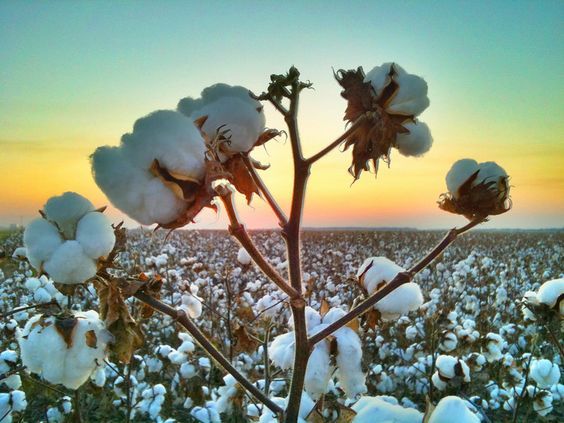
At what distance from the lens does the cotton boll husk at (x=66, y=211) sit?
1141mm

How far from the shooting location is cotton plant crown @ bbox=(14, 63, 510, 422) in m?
1.02

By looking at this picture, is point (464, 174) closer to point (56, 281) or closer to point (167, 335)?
point (56, 281)

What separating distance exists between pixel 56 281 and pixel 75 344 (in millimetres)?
371

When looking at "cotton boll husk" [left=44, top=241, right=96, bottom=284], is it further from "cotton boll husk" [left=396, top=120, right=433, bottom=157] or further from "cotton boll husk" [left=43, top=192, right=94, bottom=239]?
"cotton boll husk" [left=396, top=120, right=433, bottom=157]

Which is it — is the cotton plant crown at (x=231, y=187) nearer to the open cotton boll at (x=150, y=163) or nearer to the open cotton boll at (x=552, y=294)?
the open cotton boll at (x=150, y=163)

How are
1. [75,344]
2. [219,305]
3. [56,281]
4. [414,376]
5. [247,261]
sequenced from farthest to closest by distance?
[219,305], [414,376], [247,261], [75,344], [56,281]

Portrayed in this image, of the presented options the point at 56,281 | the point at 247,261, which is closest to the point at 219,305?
the point at 247,261

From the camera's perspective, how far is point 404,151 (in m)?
1.45

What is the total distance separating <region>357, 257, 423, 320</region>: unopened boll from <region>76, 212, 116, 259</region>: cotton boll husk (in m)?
0.79

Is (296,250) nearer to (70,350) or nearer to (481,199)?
(481,199)

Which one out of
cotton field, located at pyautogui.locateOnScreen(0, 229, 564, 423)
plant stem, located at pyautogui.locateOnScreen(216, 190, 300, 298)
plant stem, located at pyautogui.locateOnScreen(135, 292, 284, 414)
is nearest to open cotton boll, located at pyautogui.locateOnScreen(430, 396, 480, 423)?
cotton field, located at pyautogui.locateOnScreen(0, 229, 564, 423)

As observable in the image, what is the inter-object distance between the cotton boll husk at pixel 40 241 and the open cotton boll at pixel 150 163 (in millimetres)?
198

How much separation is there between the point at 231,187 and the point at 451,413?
2.12 ft

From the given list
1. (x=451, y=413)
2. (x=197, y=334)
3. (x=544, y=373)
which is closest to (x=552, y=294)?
(x=544, y=373)
